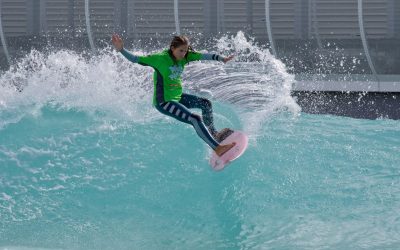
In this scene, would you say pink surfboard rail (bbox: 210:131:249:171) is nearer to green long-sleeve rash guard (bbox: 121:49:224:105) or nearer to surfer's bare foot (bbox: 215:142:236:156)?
surfer's bare foot (bbox: 215:142:236:156)

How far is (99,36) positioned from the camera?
12.6 metres

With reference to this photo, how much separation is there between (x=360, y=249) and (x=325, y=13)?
6.39 m

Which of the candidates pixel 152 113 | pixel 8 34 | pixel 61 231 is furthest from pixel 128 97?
pixel 8 34

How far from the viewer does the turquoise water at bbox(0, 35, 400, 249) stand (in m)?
7.05

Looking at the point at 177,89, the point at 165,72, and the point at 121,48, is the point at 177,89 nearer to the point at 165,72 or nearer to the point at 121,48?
the point at 165,72

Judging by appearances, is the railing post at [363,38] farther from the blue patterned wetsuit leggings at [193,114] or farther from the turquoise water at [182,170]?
the blue patterned wetsuit leggings at [193,114]

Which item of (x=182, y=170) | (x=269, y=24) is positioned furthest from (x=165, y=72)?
(x=269, y=24)

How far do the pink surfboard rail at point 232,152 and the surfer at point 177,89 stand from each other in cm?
5

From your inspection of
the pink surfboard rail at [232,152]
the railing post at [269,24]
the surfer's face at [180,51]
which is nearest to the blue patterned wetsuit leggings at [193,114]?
the pink surfboard rail at [232,152]

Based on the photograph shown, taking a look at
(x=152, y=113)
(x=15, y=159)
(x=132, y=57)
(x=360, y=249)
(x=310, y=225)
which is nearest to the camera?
(x=360, y=249)

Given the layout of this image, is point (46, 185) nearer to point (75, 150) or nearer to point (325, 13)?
point (75, 150)

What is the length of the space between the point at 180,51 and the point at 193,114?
567 millimetres

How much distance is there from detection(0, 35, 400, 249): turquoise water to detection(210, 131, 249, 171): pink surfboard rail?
0.66ft

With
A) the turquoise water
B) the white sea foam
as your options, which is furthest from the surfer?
the white sea foam
